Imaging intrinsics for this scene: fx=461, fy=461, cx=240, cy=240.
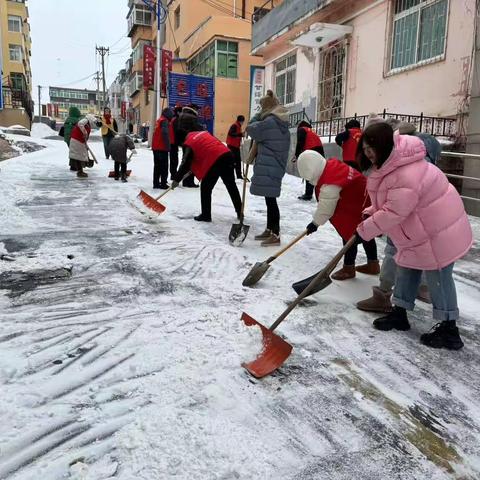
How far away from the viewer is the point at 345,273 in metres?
4.05

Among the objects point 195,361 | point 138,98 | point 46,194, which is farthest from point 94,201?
point 138,98

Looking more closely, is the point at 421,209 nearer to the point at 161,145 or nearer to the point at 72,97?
the point at 161,145

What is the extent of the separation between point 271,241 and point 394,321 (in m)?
2.26

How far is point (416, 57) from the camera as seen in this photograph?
377 inches

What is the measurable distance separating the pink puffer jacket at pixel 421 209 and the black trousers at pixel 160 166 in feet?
21.2

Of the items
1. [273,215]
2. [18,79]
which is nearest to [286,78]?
[273,215]

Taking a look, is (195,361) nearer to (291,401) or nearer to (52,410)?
(291,401)

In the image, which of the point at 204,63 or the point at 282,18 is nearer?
the point at 282,18

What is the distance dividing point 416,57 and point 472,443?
9284 millimetres

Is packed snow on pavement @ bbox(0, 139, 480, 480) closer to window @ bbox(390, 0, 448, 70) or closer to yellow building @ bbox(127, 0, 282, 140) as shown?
window @ bbox(390, 0, 448, 70)

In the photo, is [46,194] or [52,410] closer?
[52,410]

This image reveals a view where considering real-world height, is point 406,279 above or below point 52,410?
above

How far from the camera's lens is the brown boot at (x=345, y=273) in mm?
4039

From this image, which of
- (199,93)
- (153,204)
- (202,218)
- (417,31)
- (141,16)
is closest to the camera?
(202,218)
